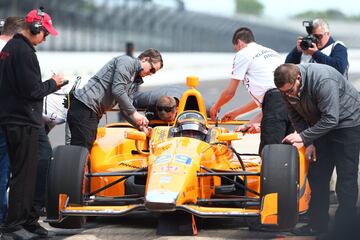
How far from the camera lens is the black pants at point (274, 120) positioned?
31.2 feet

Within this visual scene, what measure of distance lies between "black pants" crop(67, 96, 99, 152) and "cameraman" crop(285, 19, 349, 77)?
209 centimetres

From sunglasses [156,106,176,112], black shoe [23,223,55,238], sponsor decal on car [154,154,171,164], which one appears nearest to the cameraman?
sunglasses [156,106,176,112]

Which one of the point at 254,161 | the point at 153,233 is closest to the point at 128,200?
the point at 153,233

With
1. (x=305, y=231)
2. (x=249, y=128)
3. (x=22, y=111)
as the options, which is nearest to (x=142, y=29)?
(x=249, y=128)

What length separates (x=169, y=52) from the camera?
51.3 meters

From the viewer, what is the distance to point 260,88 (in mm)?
9852

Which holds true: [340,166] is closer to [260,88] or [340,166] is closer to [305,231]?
[305,231]

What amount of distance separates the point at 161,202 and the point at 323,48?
3.12 meters

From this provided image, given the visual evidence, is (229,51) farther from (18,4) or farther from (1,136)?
(1,136)

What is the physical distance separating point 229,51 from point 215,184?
52185 millimetres

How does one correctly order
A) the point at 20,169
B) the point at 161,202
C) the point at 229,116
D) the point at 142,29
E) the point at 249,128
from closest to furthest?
the point at 161,202
the point at 20,169
the point at 249,128
the point at 229,116
the point at 142,29

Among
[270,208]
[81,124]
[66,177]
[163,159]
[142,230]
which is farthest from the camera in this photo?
[81,124]

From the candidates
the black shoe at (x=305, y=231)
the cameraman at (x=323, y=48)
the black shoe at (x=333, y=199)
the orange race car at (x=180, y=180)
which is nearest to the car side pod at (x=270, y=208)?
the orange race car at (x=180, y=180)

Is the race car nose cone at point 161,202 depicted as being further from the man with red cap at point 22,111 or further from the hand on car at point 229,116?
the hand on car at point 229,116
